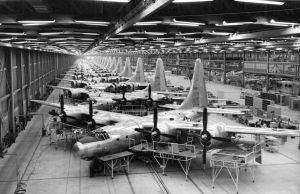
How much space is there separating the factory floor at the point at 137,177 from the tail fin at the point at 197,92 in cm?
731

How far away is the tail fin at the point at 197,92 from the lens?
1375 inches

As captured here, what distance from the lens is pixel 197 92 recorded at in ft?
116

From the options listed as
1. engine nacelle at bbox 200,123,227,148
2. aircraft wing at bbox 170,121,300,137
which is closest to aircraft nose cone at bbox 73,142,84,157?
aircraft wing at bbox 170,121,300,137

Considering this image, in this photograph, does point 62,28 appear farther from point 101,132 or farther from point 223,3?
point 223,3

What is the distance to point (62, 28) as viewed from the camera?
2183 cm

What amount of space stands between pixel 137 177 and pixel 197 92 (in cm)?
1372

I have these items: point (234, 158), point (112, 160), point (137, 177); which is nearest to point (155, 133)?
point (137, 177)

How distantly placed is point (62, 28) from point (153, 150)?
11.6 metres

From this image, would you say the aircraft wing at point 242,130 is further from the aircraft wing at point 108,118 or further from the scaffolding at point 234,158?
the aircraft wing at point 108,118

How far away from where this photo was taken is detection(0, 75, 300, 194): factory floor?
22.9 metres

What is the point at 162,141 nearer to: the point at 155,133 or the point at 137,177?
the point at 155,133

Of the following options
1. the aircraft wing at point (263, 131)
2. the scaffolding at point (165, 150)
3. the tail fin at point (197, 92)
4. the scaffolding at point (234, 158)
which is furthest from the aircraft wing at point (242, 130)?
the tail fin at point (197, 92)

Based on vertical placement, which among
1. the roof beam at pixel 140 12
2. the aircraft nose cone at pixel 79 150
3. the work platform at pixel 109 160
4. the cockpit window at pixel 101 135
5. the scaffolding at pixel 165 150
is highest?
the roof beam at pixel 140 12

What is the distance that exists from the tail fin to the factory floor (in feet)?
24.0
